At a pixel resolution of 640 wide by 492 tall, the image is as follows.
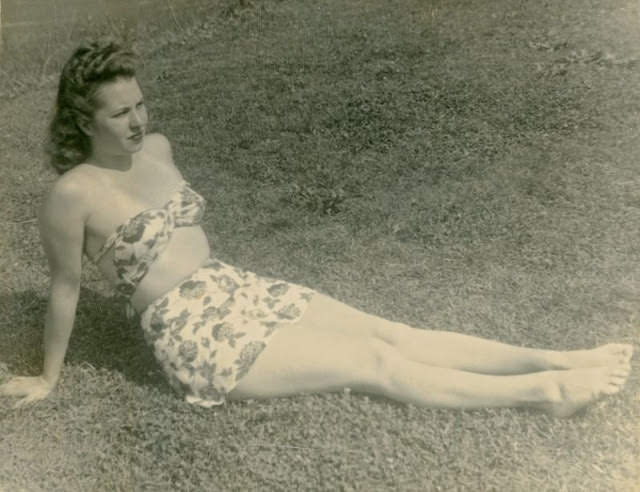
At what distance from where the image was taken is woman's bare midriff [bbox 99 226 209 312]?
3.01 m

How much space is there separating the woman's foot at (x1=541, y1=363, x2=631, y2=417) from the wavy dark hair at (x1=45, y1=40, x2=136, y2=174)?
2.16 metres

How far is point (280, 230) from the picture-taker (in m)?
4.59

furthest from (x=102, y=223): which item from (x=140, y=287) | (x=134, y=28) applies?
(x=134, y=28)

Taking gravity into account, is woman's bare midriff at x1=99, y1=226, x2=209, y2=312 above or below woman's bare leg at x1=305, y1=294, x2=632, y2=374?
above

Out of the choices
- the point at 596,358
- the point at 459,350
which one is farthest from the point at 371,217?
the point at 596,358

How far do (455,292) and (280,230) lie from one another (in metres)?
1.33

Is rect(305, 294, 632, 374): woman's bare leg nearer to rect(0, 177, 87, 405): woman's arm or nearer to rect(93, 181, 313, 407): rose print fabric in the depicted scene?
rect(93, 181, 313, 407): rose print fabric

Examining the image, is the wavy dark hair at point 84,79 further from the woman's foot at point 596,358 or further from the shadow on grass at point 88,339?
the woman's foot at point 596,358

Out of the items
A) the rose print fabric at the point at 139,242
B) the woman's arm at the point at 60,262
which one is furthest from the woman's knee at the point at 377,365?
the woman's arm at the point at 60,262

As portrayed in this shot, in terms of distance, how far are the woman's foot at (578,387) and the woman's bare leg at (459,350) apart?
0.08 meters

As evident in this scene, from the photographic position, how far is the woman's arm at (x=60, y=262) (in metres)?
2.84

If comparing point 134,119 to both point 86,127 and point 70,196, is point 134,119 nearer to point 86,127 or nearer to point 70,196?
point 86,127

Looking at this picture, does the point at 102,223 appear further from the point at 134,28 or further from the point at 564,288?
the point at 134,28

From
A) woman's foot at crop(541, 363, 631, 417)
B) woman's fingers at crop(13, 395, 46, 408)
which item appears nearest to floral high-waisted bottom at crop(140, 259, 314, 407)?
woman's fingers at crop(13, 395, 46, 408)
